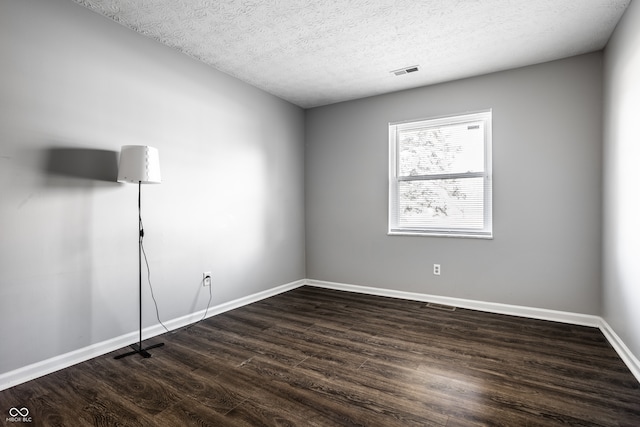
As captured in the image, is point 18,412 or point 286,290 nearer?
point 18,412

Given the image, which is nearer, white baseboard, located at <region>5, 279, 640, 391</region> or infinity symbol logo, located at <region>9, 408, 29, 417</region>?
infinity symbol logo, located at <region>9, 408, 29, 417</region>

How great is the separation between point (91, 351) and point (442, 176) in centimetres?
374

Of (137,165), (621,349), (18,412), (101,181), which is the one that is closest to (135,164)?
(137,165)

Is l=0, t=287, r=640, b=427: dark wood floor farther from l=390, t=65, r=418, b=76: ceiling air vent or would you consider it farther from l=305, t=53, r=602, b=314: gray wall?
l=390, t=65, r=418, b=76: ceiling air vent

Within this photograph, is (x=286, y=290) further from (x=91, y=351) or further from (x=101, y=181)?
(x=101, y=181)

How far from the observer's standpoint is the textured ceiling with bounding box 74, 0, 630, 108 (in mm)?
2459

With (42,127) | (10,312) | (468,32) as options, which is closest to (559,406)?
(468,32)

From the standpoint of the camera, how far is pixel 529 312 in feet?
11.2

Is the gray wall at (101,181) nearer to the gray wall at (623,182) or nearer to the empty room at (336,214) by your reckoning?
the empty room at (336,214)

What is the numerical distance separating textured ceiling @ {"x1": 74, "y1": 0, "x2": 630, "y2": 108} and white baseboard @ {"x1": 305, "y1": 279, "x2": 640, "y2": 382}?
2477 millimetres

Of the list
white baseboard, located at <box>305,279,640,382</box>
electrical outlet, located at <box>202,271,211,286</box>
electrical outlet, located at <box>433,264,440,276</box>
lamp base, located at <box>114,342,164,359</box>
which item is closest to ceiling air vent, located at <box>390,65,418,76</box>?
electrical outlet, located at <box>433,264,440,276</box>

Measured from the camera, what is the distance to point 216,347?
269cm

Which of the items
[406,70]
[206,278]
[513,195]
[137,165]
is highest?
[406,70]

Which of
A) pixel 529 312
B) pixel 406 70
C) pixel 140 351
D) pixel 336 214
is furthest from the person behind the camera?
pixel 336 214
